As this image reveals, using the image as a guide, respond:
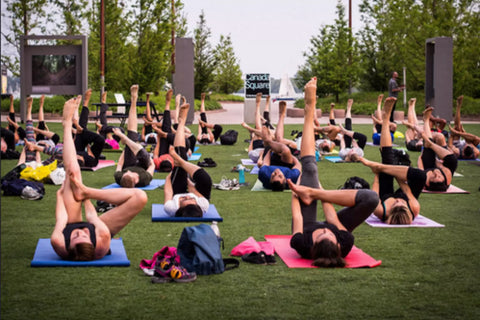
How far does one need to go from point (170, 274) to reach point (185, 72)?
75.2ft

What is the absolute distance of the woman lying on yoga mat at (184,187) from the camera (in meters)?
8.00

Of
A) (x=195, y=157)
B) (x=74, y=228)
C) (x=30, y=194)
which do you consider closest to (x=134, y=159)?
(x=30, y=194)

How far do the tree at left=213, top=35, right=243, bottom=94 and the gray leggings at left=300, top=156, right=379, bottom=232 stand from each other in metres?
45.2

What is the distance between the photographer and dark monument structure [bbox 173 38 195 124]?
27.7m

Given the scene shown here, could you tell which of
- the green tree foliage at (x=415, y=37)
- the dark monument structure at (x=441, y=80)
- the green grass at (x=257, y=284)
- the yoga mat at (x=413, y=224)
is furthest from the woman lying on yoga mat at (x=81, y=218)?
the green tree foliage at (x=415, y=37)

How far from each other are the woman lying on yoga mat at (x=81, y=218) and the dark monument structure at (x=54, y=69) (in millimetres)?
17453

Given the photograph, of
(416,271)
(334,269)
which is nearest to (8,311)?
(334,269)

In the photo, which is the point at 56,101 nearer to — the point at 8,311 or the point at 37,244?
the point at 37,244

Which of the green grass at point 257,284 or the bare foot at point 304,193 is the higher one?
the bare foot at point 304,193

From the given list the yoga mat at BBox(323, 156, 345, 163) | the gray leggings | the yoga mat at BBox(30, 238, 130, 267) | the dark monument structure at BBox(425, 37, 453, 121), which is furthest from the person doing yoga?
the dark monument structure at BBox(425, 37, 453, 121)

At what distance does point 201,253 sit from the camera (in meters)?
5.81

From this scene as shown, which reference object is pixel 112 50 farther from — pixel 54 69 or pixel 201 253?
pixel 201 253

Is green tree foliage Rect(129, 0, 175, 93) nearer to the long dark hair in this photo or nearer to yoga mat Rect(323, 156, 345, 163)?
yoga mat Rect(323, 156, 345, 163)

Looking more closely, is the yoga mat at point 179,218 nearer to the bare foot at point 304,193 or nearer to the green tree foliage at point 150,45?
the bare foot at point 304,193
